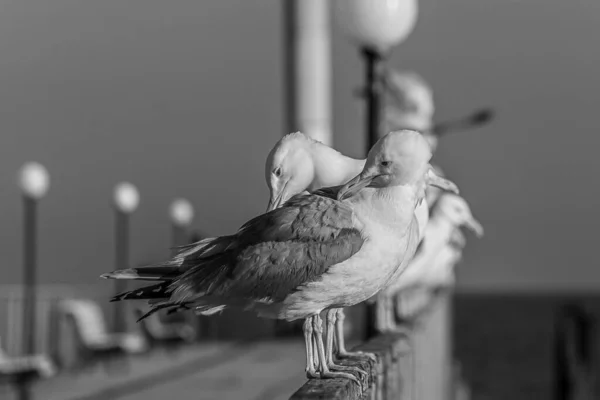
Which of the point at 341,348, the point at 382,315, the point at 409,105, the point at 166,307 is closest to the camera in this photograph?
the point at 166,307

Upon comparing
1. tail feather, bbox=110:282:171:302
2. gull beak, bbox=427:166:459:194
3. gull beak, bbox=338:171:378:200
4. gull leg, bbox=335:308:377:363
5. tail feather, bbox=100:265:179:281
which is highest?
gull beak, bbox=427:166:459:194

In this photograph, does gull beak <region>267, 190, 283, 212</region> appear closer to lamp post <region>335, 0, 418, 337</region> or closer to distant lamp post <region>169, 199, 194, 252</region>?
lamp post <region>335, 0, 418, 337</region>

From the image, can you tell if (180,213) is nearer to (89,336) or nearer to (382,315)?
(89,336)

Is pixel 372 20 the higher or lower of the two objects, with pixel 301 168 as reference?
higher

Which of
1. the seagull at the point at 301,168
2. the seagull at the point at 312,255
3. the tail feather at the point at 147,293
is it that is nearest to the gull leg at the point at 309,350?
the seagull at the point at 312,255

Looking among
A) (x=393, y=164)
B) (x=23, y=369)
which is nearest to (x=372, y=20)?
(x=393, y=164)

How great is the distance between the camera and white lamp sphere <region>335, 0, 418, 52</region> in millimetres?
7992

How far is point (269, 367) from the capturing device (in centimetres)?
1614

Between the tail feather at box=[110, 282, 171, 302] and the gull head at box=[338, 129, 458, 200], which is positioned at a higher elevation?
the gull head at box=[338, 129, 458, 200]

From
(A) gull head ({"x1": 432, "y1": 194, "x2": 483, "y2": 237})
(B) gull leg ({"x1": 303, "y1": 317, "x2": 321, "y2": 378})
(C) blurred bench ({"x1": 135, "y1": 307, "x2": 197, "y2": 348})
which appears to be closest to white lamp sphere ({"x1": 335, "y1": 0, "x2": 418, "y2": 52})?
(A) gull head ({"x1": 432, "y1": 194, "x2": 483, "y2": 237})

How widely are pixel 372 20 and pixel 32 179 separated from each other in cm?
1126

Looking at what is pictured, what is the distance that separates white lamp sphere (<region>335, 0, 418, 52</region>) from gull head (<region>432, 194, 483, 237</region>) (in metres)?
1.21

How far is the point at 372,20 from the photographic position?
26.2 feet

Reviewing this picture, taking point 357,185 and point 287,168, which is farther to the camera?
point 287,168
